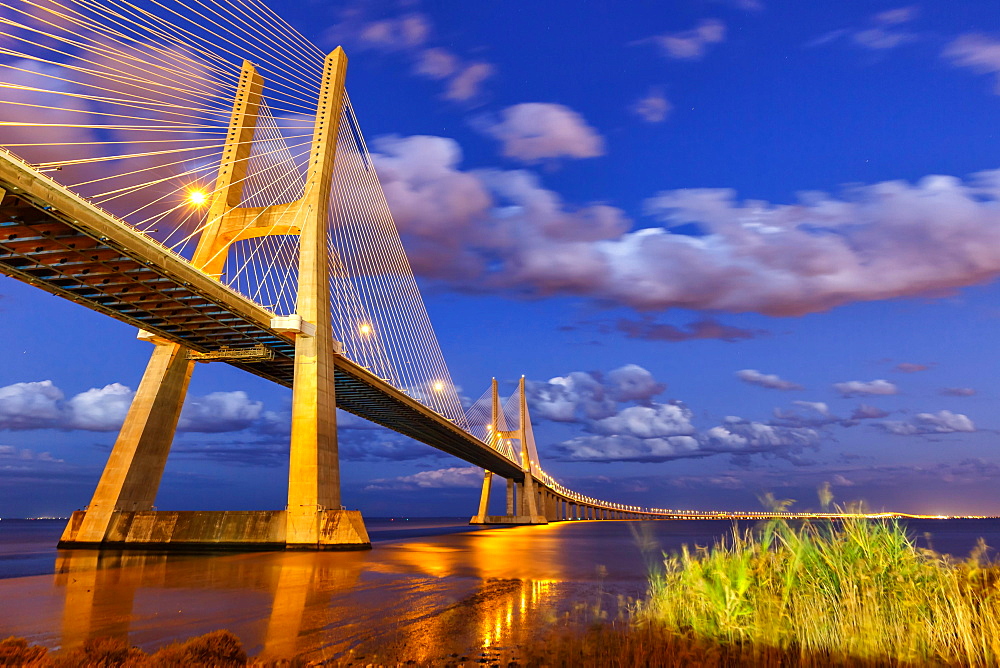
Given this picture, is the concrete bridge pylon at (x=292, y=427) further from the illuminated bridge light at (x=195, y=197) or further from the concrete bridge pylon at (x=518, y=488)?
the concrete bridge pylon at (x=518, y=488)

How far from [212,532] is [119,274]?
12068mm

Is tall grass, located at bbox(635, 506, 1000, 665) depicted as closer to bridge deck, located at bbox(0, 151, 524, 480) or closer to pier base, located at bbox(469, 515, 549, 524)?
bridge deck, located at bbox(0, 151, 524, 480)

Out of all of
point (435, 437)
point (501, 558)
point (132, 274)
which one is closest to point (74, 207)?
point (132, 274)

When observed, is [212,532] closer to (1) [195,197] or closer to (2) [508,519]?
(1) [195,197]

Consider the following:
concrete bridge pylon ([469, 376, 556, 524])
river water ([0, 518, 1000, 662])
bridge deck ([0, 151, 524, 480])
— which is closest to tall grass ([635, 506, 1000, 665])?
river water ([0, 518, 1000, 662])

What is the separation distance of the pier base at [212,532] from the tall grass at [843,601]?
21.3 meters

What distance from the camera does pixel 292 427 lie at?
29.3 metres

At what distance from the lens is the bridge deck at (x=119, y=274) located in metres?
18.4

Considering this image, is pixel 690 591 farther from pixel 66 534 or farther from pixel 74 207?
pixel 66 534

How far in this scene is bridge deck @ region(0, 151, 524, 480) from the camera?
18406mm

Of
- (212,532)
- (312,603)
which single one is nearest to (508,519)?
(212,532)

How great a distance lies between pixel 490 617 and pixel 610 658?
15.9ft

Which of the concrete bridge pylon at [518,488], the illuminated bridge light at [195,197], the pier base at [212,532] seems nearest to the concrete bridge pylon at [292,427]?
the pier base at [212,532]

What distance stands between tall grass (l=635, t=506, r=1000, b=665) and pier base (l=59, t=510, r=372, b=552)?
69.9ft
